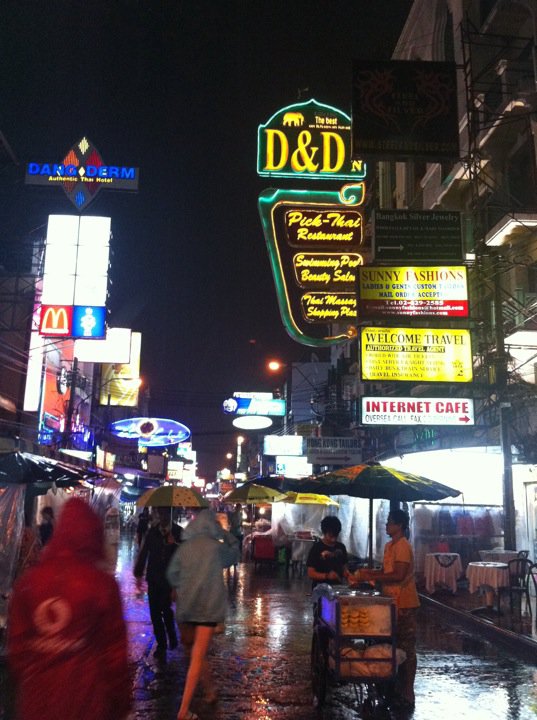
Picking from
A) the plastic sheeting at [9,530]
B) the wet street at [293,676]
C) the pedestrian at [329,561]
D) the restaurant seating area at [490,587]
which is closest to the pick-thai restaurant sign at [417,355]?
the restaurant seating area at [490,587]

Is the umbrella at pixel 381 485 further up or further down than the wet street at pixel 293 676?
further up

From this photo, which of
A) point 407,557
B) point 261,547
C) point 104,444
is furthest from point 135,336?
point 407,557

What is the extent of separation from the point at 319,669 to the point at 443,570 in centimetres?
1039

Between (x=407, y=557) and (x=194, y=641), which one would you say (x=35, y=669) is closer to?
(x=194, y=641)

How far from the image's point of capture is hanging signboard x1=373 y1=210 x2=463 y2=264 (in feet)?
49.9

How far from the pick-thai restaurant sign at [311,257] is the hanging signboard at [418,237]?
123cm

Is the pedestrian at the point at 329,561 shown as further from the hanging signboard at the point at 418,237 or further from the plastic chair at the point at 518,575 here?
the hanging signboard at the point at 418,237

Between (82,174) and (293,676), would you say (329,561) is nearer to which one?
(293,676)

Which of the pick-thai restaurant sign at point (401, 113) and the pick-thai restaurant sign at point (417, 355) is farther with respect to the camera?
the pick-thai restaurant sign at point (417, 355)

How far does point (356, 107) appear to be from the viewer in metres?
13.6

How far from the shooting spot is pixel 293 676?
8.58 meters

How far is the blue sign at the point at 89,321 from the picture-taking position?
22500mm

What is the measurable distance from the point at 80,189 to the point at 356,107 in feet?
58.0

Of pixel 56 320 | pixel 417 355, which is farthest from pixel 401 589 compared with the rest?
pixel 56 320
